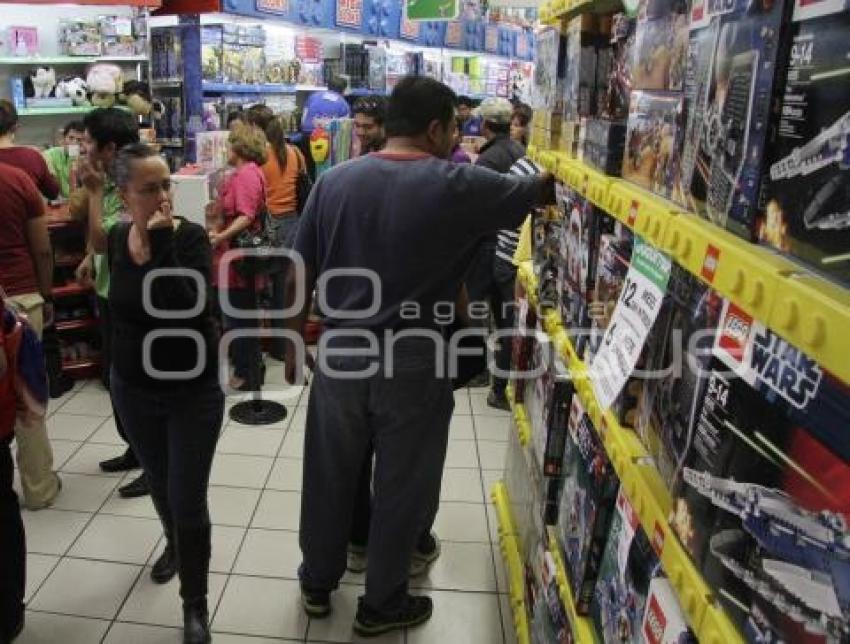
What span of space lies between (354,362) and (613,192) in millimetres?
1150

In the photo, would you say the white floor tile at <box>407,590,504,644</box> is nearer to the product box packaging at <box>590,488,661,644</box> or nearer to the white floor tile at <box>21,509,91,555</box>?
the product box packaging at <box>590,488,661,644</box>

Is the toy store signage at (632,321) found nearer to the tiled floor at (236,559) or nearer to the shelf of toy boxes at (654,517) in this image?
the shelf of toy boxes at (654,517)

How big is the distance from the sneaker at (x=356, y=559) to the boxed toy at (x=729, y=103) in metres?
2.34

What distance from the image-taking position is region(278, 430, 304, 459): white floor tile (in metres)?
3.98

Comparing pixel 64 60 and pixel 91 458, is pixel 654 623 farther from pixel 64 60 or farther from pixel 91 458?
pixel 64 60

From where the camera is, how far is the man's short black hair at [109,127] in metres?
2.84

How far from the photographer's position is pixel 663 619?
1066 mm

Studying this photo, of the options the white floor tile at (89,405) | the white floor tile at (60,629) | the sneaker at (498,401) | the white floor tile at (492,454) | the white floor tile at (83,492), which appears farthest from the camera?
the sneaker at (498,401)

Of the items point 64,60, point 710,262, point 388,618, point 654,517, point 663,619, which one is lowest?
point 388,618

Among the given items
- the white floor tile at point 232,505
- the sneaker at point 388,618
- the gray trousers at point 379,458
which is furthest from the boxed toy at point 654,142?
the white floor tile at point 232,505

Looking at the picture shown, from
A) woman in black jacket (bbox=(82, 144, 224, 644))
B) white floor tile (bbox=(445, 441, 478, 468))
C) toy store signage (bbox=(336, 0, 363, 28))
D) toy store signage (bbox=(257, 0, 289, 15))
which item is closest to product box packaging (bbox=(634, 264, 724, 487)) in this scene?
woman in black jacket (bbox=(82, 144, 224, 644))

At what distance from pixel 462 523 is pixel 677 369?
238cm

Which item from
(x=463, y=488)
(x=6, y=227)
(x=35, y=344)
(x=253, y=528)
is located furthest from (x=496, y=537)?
(x=6, y=227)

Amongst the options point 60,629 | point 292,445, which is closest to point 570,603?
point 60,629
